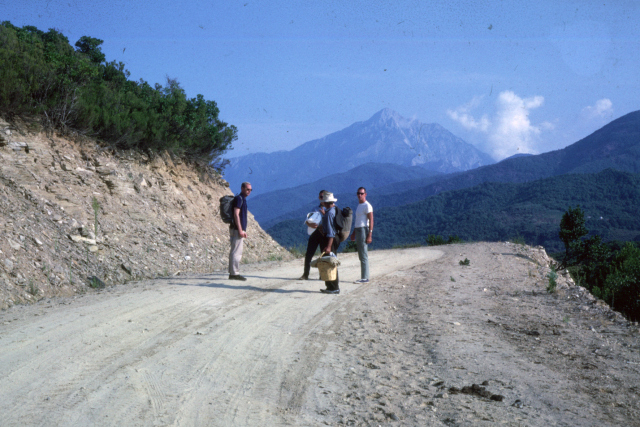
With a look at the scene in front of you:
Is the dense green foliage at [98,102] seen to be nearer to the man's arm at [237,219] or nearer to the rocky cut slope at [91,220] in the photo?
the rocky cut slope at [91,220]

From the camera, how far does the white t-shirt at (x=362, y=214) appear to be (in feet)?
35.6

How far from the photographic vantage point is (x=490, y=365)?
5.20m

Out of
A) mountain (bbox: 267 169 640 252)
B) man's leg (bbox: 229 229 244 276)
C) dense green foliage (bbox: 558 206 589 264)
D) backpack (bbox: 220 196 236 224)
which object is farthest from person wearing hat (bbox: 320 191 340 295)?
mountain (bbox: 267 169 640 252)

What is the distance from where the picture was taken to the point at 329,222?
397 inches

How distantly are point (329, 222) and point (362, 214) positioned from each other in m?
1.20

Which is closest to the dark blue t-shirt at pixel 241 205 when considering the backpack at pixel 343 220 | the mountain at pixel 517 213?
the backpack at pixel 343 220

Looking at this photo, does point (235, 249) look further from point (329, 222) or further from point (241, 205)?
point (329, 222)

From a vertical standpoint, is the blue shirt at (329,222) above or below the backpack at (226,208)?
below

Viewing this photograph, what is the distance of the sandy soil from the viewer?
12.7 feet

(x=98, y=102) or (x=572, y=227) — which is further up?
(x=98, y=102)

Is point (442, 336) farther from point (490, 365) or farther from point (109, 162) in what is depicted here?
point (109, 162)

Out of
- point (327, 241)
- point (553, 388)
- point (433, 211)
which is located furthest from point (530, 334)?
point (433, 211)

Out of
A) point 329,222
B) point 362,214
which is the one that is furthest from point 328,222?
point 362,214

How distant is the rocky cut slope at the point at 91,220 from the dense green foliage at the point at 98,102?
67cm
